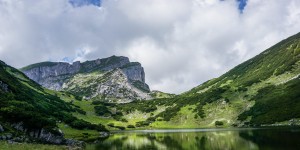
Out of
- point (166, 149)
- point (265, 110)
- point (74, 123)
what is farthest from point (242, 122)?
point (166, 149)

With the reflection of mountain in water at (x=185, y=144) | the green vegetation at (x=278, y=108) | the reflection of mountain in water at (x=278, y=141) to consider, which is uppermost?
the green vegetation at (x=278, y=108)

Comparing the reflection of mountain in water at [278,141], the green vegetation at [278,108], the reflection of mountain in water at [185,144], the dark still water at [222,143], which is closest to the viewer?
the reflection of mountain in water at [278,141]

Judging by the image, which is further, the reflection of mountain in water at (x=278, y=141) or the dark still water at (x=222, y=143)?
the dark still water at (x=222, y=143)

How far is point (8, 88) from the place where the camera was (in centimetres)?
10675

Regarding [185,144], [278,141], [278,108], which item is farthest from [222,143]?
[278,108]

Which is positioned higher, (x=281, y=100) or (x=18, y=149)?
(x=281, y=100)

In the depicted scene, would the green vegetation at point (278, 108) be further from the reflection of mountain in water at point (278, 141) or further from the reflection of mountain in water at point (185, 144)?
the reflection of mountain in water at point (278, 141)

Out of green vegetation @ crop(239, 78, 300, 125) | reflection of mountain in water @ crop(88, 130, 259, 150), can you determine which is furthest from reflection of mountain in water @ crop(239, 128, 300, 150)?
green vegetation @ crop(239, 78, 300, 125)

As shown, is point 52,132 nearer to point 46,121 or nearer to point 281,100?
point 46,121

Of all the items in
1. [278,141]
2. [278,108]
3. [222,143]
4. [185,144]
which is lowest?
[185,144]

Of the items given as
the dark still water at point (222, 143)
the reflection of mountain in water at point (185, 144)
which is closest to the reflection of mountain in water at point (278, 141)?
the dark still water at point (222, 143)

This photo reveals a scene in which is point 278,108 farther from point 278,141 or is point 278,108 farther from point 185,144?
point 185,144

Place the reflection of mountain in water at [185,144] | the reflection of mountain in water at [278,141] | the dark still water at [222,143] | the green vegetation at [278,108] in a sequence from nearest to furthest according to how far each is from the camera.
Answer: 1. the reflection of mountain in water at [278,141]
2. the dark still water at [222,143]
3. the reflection of mountain in water at [185,144]
4. the green vegetation at [278,108]

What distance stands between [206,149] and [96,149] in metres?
24.8
